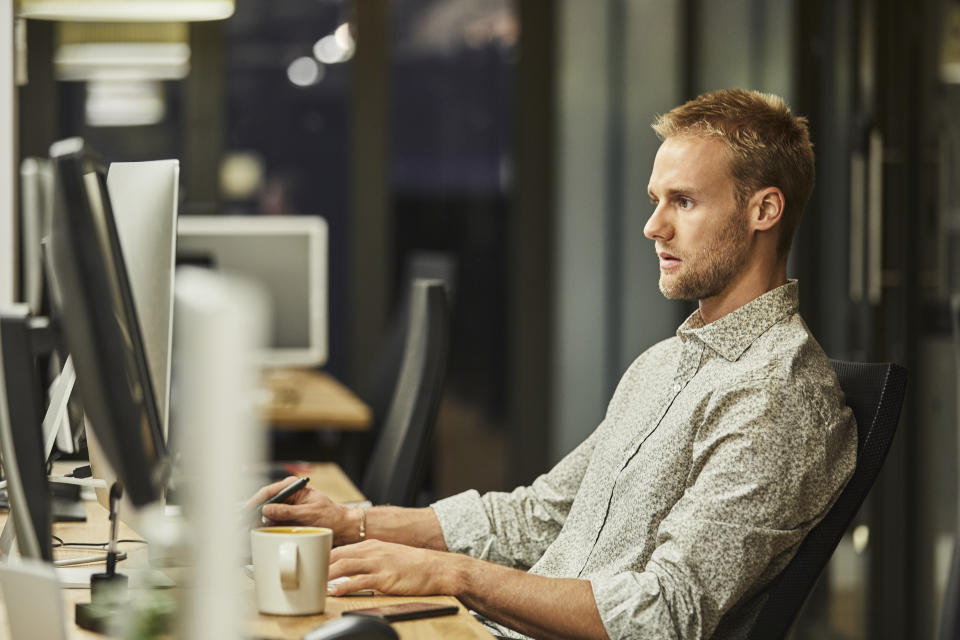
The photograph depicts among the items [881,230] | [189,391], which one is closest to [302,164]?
[881,230]

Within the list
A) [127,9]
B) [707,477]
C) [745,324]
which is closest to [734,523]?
[707,477]

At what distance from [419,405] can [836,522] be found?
994 mm

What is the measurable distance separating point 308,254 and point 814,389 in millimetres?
2938

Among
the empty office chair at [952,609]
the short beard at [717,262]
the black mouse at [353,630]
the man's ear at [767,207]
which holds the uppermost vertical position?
the man's ear at [767,207]

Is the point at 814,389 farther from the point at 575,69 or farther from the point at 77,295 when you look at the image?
the point at 575,69

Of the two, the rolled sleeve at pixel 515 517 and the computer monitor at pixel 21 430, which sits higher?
the computer monitor at pixel 21 430

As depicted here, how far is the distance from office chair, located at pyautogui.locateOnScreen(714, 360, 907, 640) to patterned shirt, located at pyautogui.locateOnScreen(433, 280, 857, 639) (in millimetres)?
13

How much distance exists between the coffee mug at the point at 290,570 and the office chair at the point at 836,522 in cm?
51

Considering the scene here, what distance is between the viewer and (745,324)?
1.56m

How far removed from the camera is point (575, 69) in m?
4.71

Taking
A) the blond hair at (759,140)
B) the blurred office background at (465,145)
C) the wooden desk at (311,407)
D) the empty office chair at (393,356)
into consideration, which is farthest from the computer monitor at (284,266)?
the blond hair at (759,140)

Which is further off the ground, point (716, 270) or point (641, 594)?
point (716, 270)

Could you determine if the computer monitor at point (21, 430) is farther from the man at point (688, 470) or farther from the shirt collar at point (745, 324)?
the shirt collar at point (745, 324)

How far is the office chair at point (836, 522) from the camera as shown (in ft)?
4.57
